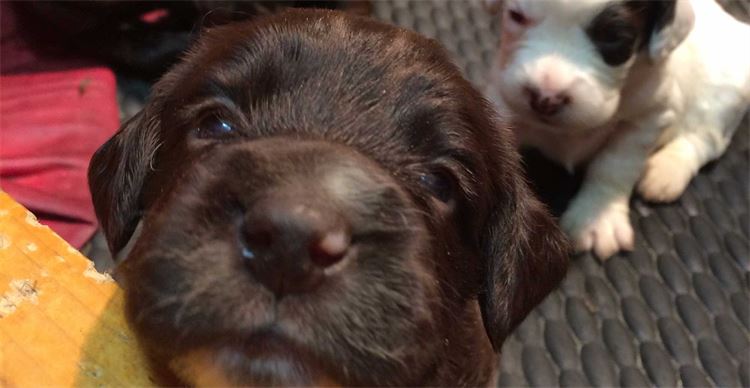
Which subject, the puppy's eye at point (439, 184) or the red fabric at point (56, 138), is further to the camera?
the red fabric at point (56, 138)

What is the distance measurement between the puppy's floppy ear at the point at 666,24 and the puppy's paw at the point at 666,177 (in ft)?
1.49

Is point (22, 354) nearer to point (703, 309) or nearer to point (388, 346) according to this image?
point (388, 346)

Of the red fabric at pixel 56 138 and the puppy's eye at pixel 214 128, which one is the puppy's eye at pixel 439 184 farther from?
the red fabric at pixel 56 138

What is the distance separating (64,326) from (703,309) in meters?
1.50

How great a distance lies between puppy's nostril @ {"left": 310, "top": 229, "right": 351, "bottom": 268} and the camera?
833 millimetres

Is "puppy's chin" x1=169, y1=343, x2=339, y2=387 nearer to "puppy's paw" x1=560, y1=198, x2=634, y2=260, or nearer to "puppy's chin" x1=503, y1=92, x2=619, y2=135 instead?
"puppy's chin" x1=503, y1=92, x2=619, y2=135

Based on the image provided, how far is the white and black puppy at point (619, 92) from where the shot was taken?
182 centimetres

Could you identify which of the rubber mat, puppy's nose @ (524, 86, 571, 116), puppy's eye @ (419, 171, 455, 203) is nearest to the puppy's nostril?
puppy's eye @ (419, 171, 455, 203)

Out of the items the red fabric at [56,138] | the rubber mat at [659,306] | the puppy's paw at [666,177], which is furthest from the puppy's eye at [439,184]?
the puppy's paw at [666,177]

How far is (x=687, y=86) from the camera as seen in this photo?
7.16 feet

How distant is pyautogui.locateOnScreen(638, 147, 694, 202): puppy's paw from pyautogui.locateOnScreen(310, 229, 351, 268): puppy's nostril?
1569 millimetres

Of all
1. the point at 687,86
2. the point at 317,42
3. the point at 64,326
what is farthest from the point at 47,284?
the point at 687,86

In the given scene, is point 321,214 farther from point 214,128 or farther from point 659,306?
point 659,306

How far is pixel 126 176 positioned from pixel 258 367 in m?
0.53
